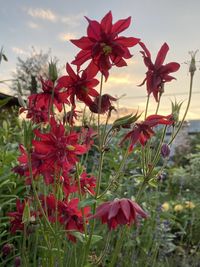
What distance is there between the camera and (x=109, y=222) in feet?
3.37

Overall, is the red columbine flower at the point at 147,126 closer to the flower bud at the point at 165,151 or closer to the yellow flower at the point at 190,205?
the flower bud at the point at 165,151

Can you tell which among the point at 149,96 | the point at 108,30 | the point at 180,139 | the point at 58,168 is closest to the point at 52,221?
the point at 58,168

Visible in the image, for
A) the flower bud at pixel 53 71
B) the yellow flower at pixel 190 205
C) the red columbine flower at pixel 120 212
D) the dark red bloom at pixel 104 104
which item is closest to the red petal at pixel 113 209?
the red columbine flower at pixel 120 212

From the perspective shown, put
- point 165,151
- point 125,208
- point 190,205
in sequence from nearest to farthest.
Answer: point 125,208
point 165,151
point 190,205

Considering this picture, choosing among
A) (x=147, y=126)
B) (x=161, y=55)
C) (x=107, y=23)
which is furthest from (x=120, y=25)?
(x=147, y=126)

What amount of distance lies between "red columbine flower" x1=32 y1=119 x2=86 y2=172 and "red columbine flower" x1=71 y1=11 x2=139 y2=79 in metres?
0.21

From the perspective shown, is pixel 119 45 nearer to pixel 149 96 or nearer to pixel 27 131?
pixel 149 96

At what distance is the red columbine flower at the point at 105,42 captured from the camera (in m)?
1.04

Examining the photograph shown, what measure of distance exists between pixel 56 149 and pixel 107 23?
0.37m

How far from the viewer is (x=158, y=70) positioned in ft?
3.73

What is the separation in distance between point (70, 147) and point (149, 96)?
29 cm

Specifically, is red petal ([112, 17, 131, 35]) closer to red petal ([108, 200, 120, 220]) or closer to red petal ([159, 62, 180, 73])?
red petal ([159, 62, 180, 73])

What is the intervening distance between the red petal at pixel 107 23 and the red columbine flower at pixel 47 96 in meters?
0.23

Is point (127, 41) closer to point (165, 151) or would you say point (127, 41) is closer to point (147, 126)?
point (147, 126)
